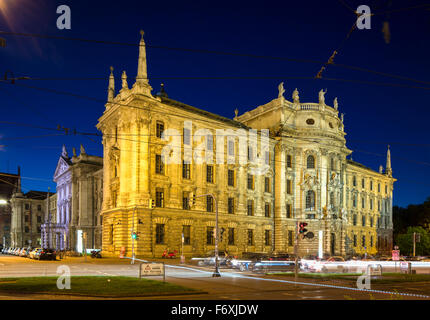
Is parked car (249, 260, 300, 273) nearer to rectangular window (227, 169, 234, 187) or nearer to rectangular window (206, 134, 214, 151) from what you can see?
rectangular window (227, 169, 234, 187)

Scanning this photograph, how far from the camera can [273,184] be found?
6175 cm

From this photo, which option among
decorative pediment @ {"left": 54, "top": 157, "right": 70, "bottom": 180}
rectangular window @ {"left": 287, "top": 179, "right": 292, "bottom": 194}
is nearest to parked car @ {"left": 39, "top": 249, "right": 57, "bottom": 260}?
rectangular window @ {"left": 287, "top": 179, "right": 292, "bottom": 194}

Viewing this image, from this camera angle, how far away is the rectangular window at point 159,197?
157 feet

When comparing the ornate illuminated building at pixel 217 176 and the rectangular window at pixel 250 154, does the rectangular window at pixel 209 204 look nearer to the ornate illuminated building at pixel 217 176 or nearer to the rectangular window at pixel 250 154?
the ornate illuminated building at pixel 217 176

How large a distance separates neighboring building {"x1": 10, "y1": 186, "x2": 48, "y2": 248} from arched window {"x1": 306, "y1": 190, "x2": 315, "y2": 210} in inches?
3397

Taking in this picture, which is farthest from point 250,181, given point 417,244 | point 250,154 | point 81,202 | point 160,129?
point 417,244

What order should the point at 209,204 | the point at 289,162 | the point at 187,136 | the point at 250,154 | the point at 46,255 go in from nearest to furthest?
the point at 46,255, the point at 187,136, the point at 209,204, the point at 250,154, the point at 289,162

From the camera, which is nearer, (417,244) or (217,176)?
(217,176)

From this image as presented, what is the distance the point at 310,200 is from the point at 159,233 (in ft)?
88.5

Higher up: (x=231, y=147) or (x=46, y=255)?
(x=231, y=147)

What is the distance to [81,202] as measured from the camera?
240 ft

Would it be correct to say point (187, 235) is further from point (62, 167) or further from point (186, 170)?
point (62, 167)

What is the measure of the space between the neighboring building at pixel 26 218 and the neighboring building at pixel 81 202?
4207 centimetres

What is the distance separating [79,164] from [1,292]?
202 ft
